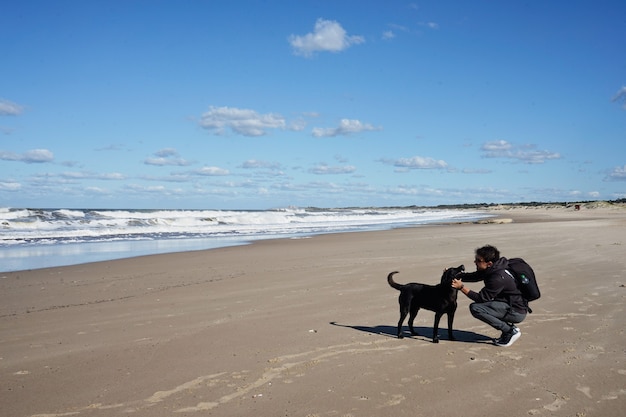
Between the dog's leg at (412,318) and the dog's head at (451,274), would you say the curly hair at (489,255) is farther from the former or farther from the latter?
the dog's leg at (412,318)

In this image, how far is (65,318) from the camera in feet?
25.6

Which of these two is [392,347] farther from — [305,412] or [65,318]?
[65,318]

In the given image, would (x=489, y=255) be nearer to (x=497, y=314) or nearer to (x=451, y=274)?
(x=451, y=274)

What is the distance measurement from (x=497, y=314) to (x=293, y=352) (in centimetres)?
254

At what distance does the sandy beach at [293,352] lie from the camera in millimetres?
4332

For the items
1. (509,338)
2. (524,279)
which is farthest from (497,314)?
(524,279)

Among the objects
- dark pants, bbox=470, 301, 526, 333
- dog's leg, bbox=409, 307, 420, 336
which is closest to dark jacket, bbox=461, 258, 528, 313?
dark pants, bbox=470, 301, 526, 333

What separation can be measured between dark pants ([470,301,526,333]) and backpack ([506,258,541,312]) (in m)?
0.26

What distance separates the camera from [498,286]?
19.9ft

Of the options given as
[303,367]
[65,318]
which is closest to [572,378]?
[303,367]

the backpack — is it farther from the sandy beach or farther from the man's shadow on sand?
the man's shadow on sand

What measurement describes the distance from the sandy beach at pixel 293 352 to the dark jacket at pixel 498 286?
0.49 meters

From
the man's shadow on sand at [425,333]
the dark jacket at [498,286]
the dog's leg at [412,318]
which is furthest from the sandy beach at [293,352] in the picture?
the dark jacket at [498,286]

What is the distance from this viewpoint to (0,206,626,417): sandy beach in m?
4.33
